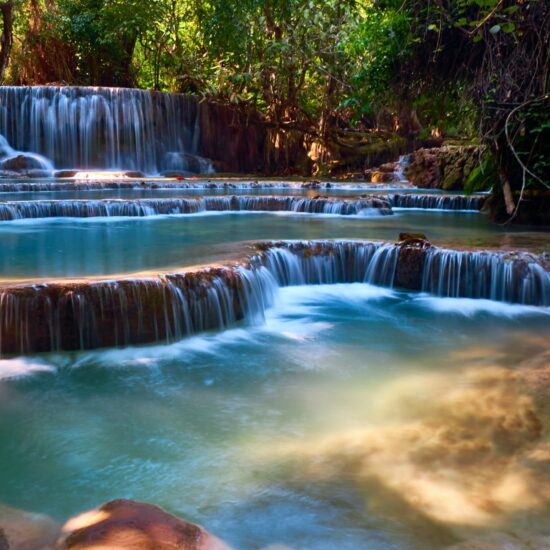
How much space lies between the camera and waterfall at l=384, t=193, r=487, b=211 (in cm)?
1151

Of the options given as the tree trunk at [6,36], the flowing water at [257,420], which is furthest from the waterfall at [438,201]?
the tree trunk at [6,36]

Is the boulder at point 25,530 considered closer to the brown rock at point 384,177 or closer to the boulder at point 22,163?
the boulder at point 22,163

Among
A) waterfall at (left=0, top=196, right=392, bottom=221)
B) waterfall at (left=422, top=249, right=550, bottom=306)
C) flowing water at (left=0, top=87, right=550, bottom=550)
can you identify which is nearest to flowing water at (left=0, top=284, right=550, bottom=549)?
flowing water at (left=0, top=87, right=550, bottom=550)

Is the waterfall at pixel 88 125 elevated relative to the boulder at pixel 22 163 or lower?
elevated

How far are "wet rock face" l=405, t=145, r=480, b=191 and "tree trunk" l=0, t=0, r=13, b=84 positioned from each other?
528 inches

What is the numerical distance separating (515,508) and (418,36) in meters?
6.57

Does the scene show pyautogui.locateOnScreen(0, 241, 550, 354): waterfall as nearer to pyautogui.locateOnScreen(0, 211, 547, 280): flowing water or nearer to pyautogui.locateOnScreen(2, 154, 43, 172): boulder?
pyautogui.locateOnScreen(0, 211, 547, 280): flowing water

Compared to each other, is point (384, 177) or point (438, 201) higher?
point (384, 177)

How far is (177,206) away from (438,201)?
4.85 metres

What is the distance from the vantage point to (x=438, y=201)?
11750mm

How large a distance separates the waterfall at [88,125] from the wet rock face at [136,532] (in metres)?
16.4

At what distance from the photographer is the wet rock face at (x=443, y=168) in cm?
1412

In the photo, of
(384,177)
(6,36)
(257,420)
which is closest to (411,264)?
(257,420)

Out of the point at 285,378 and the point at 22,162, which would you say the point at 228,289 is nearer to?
the point at 285,378
